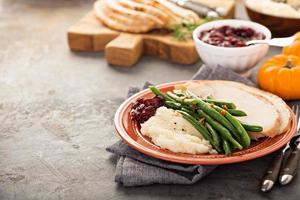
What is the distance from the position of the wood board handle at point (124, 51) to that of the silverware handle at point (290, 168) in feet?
3.64

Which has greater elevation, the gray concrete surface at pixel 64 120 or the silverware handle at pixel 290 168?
the silverware handle at pixel 290 168

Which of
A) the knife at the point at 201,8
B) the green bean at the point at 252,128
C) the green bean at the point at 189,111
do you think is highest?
the green bean at the point at 252,128

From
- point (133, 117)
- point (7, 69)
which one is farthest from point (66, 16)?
point (133, 117)

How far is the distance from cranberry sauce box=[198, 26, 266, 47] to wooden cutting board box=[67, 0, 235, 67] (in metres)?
0.17

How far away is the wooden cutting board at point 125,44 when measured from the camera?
9.18ft

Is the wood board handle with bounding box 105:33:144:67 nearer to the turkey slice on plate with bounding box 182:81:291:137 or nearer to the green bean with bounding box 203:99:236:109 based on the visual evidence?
the turkey slice on plate with bounding box 182:81:291:137

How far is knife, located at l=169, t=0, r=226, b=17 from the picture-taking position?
3.05 meters

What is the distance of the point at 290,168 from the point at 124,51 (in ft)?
3.91

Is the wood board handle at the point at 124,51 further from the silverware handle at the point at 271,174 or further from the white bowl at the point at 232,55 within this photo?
the silverware handle at the point at 271,174

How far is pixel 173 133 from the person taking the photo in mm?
1929

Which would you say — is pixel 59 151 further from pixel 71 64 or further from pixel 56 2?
pixel 56 2

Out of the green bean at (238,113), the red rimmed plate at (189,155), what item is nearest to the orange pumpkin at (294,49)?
the red rimmed plate at (189,155)

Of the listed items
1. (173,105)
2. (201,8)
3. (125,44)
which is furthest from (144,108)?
(201,8)

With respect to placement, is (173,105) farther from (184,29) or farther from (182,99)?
(184,29)
